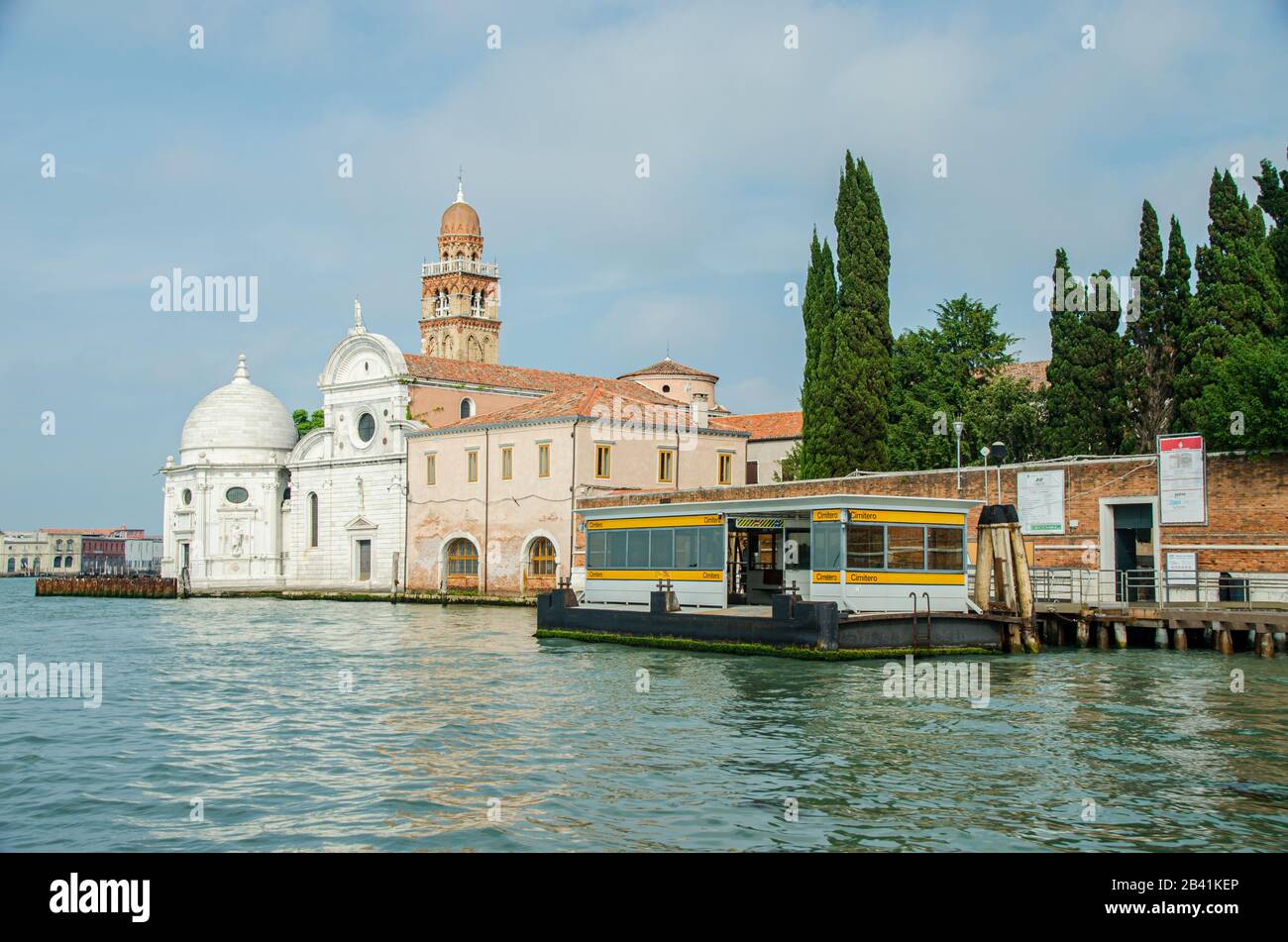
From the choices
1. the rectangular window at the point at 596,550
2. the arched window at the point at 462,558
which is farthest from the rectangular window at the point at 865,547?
the arched window at the point at 462,558

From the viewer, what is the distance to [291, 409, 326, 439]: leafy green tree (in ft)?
225

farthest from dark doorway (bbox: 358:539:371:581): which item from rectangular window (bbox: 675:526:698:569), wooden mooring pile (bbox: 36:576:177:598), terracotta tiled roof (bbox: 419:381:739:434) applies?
rectangular window (bbox: 675:526:698:569)

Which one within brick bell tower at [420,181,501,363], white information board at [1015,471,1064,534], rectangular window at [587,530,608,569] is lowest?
rectangular window at [587,530,608,569]

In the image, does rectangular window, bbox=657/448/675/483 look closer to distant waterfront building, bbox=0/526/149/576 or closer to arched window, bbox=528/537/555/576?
arched window, bbox=528/537/555/576

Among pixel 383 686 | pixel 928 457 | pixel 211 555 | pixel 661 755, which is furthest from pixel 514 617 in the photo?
pixel 211 555

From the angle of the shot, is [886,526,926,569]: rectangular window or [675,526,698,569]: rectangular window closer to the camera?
[886,526,926,569]: rectangular window

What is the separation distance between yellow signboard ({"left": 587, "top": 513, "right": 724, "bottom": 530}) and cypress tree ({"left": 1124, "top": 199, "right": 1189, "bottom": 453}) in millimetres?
13566

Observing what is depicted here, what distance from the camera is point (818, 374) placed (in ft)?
126

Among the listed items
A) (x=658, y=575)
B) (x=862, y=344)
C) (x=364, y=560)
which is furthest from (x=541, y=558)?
(x=658, y=575)

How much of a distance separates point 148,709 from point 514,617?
19213 mm

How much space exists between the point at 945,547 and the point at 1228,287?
471 inches
